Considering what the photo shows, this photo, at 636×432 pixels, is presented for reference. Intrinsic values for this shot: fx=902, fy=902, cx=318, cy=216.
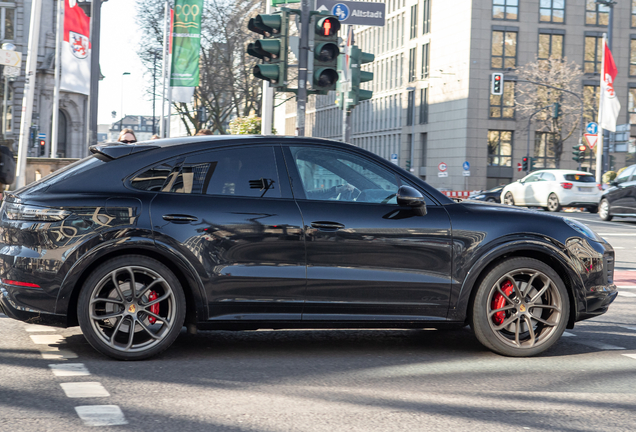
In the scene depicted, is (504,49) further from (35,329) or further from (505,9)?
(35,329)

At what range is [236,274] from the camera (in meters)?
5.90

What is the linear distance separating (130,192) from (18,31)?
49.5 m

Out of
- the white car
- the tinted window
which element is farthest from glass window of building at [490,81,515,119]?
the tinted window

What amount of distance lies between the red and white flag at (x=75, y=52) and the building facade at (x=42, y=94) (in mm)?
27927

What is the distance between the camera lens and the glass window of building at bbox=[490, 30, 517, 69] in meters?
64.9

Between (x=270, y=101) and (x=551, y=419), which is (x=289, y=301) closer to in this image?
(x=551, y=419)

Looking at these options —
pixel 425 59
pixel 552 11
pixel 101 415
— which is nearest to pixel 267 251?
pixel 101 415

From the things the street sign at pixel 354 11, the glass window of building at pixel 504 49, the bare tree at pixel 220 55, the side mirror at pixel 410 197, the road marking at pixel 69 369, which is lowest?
the road marking at pixel 69 369

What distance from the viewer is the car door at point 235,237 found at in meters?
5.87

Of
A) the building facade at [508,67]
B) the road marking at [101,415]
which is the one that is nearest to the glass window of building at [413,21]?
the building facade at [508,67]

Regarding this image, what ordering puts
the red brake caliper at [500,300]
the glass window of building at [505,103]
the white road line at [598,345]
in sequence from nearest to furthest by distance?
the red brake caliper at [500,300]
the white road line at [598,345]
the glass window of building at [505,103]

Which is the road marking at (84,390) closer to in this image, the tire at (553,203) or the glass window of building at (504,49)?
the tire at (553,203)

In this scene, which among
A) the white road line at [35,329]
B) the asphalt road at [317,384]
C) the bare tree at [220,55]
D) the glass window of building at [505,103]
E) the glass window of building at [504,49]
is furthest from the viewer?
the glass window of building at [504,49]

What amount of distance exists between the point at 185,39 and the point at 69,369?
24.1m
